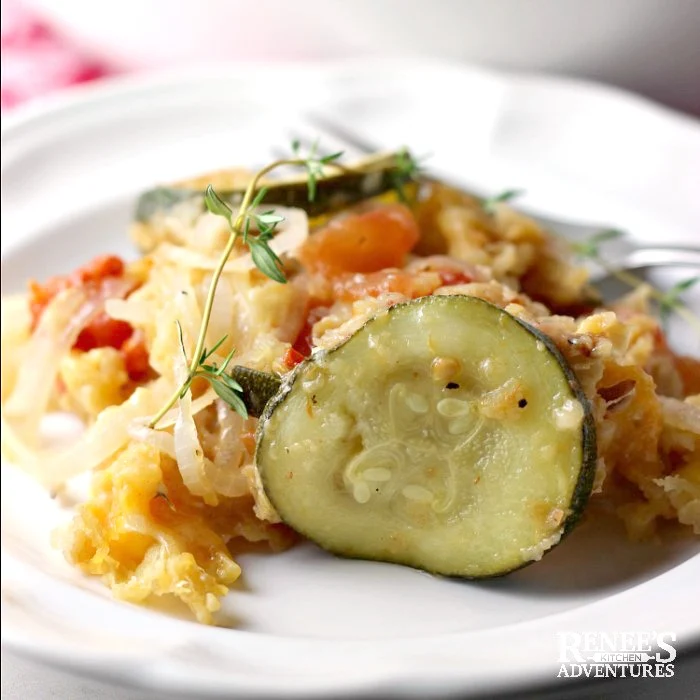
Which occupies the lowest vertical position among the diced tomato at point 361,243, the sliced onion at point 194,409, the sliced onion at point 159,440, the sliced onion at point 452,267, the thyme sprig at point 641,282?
the thyme sprig at point 641,282

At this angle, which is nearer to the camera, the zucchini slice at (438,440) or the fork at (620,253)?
the zucchini slice at (438,440)

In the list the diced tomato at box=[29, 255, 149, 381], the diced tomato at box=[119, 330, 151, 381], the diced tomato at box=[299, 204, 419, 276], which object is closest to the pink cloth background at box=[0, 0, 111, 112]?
the diced tomato at box=[29, 255, 149, 381]

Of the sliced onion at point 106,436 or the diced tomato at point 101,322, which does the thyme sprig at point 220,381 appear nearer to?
the sliced onion at point 106,436

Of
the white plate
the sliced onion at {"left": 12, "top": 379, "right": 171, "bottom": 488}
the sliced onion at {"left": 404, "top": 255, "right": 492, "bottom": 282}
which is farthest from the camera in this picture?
the sliced onion at {"left": 404, "top": 255, "right": 492, "bottom": 282}

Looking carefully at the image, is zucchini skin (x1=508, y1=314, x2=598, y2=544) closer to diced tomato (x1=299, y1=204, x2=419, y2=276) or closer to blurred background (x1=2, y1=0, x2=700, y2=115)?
diced tomato (x1=299, y1=204, x2=419, y2=276)

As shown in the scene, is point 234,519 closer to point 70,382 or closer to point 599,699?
point 70,382

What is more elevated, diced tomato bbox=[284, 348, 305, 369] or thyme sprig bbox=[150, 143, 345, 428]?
thyme sprig bbox=[150, 143, 345, 428]

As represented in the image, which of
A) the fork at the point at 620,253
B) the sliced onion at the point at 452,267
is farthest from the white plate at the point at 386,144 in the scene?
the sliced onion at the point at 452,267
